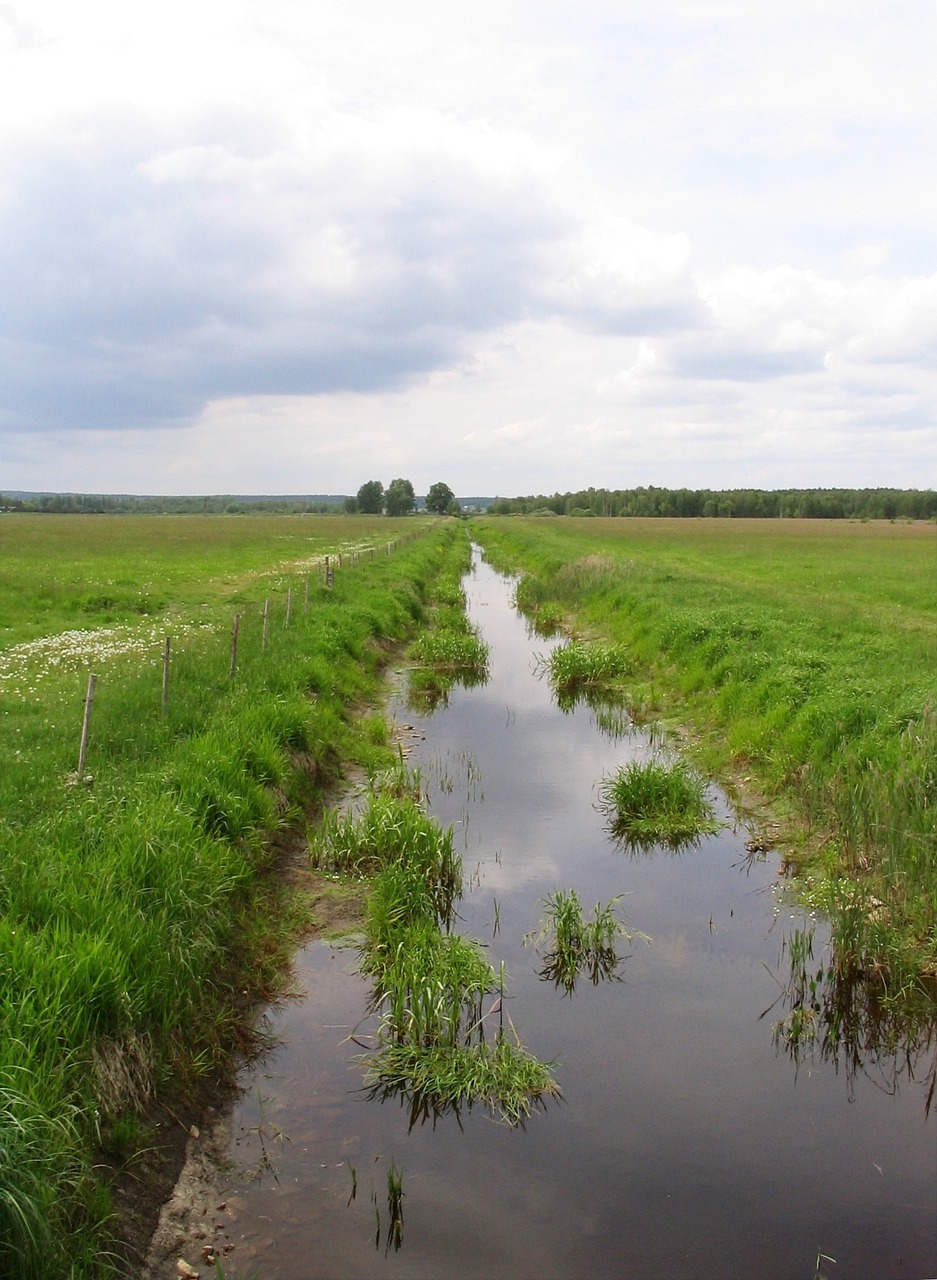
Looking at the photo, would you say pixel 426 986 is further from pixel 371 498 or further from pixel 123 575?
pixel 371 498

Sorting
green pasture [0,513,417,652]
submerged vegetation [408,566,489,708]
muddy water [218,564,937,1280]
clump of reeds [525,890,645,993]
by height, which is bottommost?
muddy water [218,564,937,1280]

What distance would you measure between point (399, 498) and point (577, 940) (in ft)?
567

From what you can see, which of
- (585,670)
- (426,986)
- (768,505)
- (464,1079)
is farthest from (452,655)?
(768,505)

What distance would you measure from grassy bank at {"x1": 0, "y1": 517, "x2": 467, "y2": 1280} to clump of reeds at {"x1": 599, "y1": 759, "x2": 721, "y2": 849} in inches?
151

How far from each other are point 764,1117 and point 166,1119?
390cm

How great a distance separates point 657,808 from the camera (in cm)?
1212

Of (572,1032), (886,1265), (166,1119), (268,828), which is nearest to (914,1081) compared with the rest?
(886,1265)

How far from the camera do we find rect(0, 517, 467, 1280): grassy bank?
479 cm

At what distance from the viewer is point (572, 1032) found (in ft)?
23.9

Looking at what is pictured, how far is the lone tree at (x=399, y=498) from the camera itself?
587 ft

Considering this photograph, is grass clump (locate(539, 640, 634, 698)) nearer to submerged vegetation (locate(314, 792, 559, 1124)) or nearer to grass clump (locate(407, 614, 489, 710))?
grass clump (locate(407, 614, 489, 710))

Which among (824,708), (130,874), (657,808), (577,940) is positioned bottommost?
(577,940)

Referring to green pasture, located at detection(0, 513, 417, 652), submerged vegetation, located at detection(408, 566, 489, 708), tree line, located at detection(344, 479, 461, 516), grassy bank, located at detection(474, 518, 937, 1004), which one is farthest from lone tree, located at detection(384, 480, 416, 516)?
submerged vegetation, located at detection(408, 566, 489, 708)

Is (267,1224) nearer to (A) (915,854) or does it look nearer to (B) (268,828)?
(B) (268,828)
